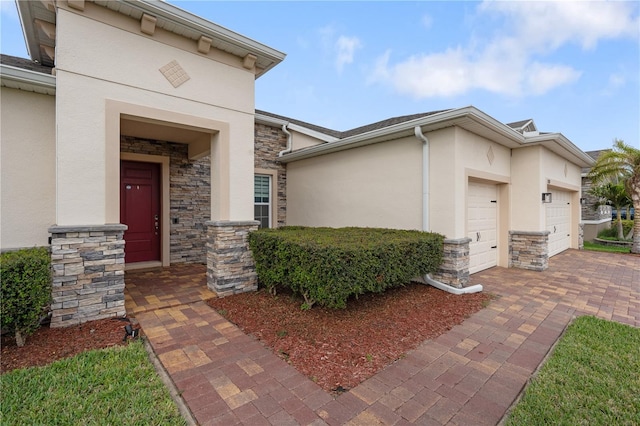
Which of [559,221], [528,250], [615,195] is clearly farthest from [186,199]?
[615,195]

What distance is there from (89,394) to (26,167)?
395 cm

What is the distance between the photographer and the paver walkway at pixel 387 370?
2.24m

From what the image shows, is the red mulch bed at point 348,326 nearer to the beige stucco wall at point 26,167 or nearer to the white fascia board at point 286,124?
the beige stucco wall at point 26,167

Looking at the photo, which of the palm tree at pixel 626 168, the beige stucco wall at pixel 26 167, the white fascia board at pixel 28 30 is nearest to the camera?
the beige stucco wall at pixel 26 167

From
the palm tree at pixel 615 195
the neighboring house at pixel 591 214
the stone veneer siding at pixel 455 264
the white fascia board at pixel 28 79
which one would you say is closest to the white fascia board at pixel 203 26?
the white fascia board at pixel 28 79

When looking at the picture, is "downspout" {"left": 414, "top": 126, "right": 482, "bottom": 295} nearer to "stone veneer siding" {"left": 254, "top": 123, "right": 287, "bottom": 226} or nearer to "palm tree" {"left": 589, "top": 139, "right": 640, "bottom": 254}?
"stone veneer siding" {"left": 254, "top": 123, "right": 287, "bottom": 226}

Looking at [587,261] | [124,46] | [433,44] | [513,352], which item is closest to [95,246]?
[124,46]

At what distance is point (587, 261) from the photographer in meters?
8.68

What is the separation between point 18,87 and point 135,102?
5.60ft

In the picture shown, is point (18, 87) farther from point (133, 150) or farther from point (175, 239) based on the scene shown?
point (175, 239)

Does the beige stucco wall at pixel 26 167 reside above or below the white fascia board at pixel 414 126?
below

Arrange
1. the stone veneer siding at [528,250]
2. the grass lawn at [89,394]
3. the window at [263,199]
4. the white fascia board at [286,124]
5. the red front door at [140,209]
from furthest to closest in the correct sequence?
1. the window at [263,199]
2. the white fascia board at [286,124]
3. the stone veneer siding at [528,250]
4. the red front door at [140,209]
5. the grass lawn at [89,394]

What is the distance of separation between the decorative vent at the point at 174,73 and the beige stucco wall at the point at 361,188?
4178 millimetres

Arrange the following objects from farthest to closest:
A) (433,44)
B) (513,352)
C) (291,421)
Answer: (433,44)
(513,352)
(291,421)
